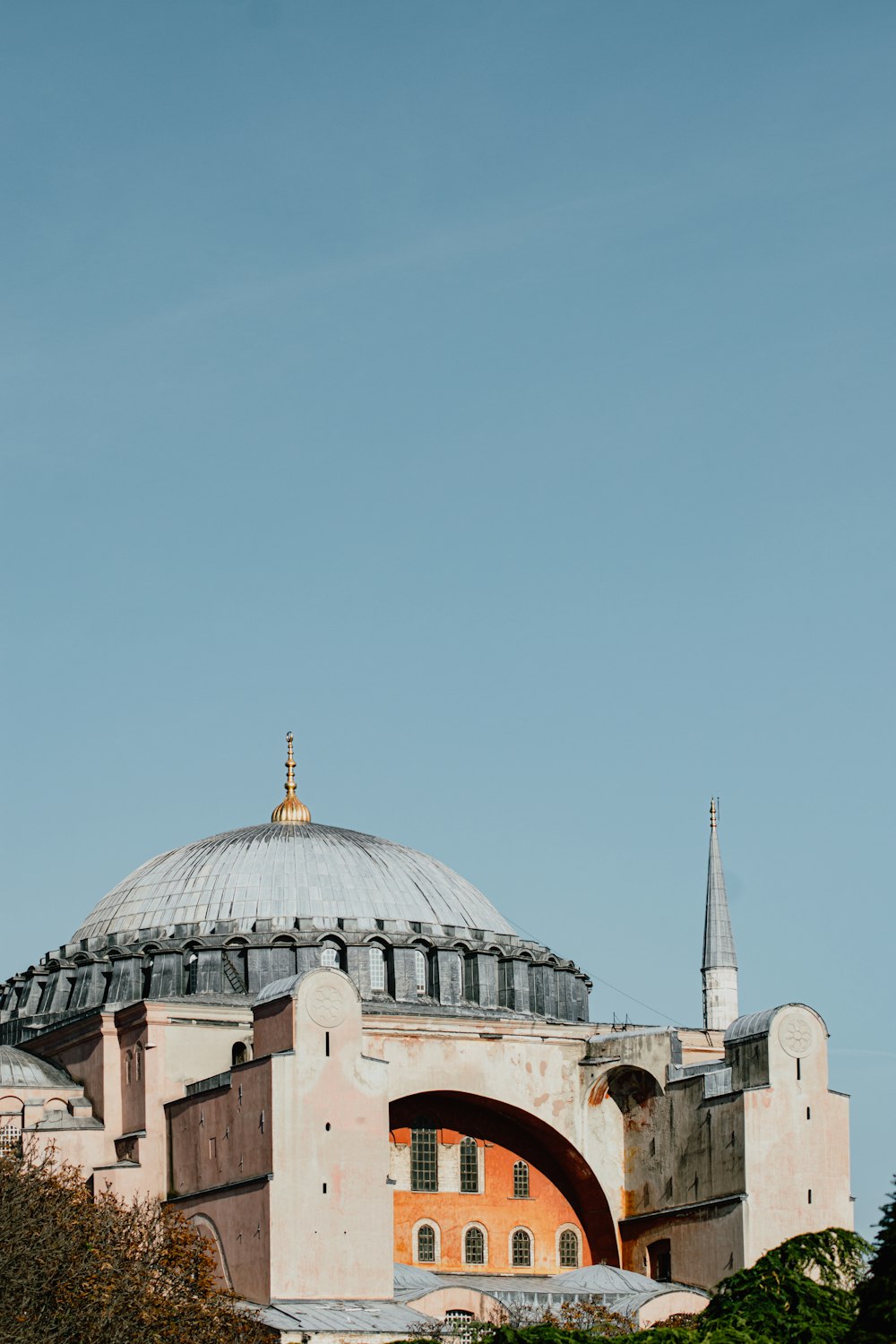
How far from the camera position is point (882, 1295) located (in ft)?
74.8

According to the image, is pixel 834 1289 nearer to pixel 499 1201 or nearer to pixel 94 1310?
pixel 94 1310

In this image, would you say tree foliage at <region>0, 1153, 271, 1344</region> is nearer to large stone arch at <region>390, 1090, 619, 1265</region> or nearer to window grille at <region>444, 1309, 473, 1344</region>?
window grille at <region>444, 1309, 473, 1344</region>

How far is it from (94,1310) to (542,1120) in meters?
14.5

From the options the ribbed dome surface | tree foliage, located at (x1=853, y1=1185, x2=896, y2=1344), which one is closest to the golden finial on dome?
the ribbed dome surface

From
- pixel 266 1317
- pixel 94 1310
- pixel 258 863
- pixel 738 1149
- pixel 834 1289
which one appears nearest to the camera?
pixel 834 1289

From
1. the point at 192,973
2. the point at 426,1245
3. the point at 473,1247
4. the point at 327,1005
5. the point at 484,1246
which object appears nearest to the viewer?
the point at 327,1005

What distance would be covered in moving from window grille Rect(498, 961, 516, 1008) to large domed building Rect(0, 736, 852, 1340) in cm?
6

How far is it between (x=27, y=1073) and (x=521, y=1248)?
10.0 m

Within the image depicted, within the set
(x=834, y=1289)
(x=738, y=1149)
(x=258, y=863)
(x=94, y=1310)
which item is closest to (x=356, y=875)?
(x=258, y=863)

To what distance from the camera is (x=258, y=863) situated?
52125 millimetres

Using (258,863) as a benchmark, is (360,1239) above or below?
below

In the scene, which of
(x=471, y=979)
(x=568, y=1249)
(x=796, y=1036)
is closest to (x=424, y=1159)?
(x=568, y=1249)

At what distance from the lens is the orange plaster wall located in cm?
4669

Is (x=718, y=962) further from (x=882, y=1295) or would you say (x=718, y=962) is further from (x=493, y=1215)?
(x=882, y=1295)
